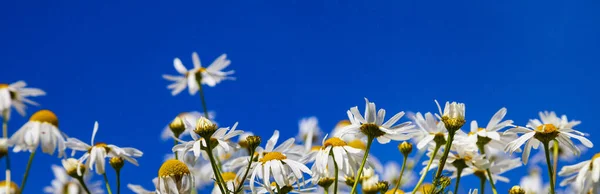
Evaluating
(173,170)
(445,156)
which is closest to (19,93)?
(173,170)

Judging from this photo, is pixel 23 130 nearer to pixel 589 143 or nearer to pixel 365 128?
pixel 365 128

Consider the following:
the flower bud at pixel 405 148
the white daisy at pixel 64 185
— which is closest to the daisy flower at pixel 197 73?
the white daisy at pixel 64 185

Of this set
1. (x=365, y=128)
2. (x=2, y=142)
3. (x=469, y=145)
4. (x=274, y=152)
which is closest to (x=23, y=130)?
(x=2, y=142)

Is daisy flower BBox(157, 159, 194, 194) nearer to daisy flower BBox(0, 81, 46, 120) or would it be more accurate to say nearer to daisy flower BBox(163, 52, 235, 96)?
daisy flower BBox(0, 81, 46, 120)

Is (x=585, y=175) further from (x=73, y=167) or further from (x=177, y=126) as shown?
(x=73, y=167)

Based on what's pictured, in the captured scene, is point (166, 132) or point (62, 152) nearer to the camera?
point (62, 152)

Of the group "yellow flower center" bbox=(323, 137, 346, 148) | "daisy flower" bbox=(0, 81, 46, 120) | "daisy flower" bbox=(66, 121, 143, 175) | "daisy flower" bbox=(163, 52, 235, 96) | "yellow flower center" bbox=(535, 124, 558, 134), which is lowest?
"yellow flower center" bbox=(535, 124, 558, 134)

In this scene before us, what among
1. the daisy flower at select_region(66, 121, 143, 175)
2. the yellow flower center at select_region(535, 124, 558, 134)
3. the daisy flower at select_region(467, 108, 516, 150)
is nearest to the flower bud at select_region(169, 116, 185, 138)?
the daisy flower at select_region(66, 121, 143, 175)

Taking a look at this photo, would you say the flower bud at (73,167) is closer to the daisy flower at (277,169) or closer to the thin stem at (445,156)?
the daisy flower at (277,169)
